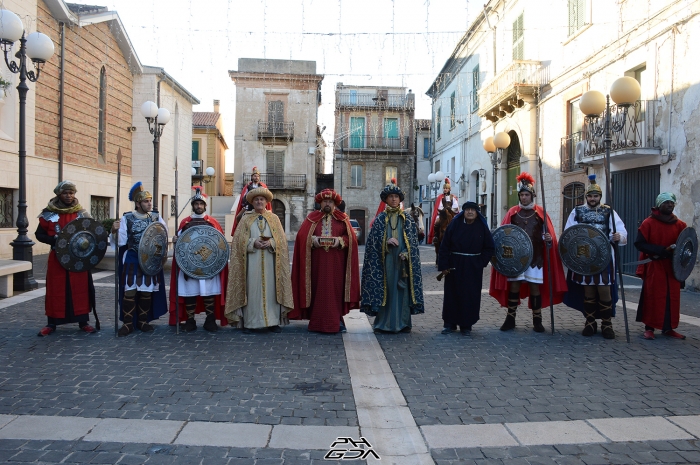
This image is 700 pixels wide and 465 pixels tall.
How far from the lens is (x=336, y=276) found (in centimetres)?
700

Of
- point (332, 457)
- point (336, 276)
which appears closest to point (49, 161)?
point (336, 276)

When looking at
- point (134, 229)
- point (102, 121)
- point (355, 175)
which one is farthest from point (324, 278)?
point (355, 175)

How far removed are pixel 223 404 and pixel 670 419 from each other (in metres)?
3.25

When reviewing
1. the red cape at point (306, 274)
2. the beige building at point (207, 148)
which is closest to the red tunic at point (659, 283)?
the red cape at point (306, 274)

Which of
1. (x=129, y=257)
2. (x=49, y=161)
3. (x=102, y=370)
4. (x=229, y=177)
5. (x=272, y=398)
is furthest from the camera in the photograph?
(x=229, y=177)

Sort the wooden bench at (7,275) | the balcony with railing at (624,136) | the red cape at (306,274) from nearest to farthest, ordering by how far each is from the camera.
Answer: the red cape at (306,274)
the wooden bench at (7,275)
the balcony with railing at (624,136)

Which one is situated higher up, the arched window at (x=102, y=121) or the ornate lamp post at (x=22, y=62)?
the arched window at (x=102, y=121)

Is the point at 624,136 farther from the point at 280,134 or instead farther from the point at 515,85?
the point at 280,134

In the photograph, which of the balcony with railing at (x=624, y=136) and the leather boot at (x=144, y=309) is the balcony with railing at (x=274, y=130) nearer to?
the balcony with railing at (x=624, y=136)

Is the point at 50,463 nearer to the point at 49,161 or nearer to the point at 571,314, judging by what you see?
the point at 571,314

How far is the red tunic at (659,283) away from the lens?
6641 millimetres

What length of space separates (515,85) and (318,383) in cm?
1540

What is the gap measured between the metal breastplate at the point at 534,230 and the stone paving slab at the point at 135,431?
4.87 metres

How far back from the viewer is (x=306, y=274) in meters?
7.00
